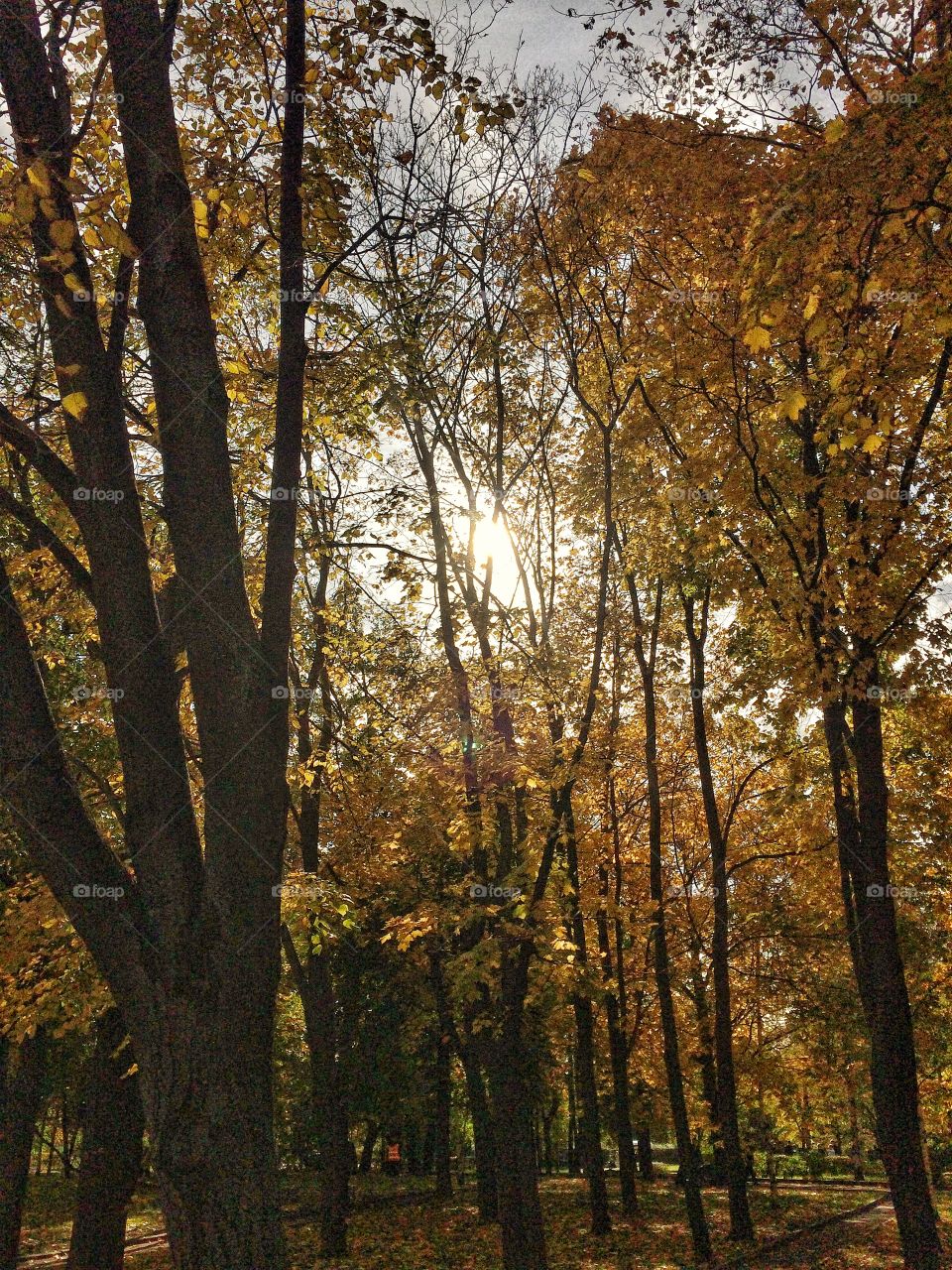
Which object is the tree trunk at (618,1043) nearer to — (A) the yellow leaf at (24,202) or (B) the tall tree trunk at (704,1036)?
(B) the tall tree trunk at (704,1036)

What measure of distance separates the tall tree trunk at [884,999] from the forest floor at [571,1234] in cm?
Result: 536

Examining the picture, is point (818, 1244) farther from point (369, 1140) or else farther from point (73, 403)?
point (369, 1140)

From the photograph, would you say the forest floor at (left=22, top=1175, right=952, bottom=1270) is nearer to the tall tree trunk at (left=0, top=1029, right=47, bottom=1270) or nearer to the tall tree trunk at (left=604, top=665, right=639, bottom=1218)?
the tall tree trunk at (left=604, top=665, right=639, bottom=1218)

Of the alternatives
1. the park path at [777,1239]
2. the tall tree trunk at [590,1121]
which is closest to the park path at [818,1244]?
the park path at [777,1239]

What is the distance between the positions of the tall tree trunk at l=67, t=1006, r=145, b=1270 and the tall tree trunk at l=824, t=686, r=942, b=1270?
7182 millimetres

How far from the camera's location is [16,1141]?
13.1m

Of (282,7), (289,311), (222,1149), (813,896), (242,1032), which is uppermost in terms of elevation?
(282,7)

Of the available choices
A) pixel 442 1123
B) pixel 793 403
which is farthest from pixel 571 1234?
pixel 793 403

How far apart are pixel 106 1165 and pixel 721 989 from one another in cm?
1045

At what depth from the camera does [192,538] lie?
3.59 meters

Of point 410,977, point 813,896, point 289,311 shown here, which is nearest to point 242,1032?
point 289,311

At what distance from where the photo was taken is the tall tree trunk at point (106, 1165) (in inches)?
338

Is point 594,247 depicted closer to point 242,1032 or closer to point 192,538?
point 192,538

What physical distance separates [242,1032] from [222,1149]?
37cm
